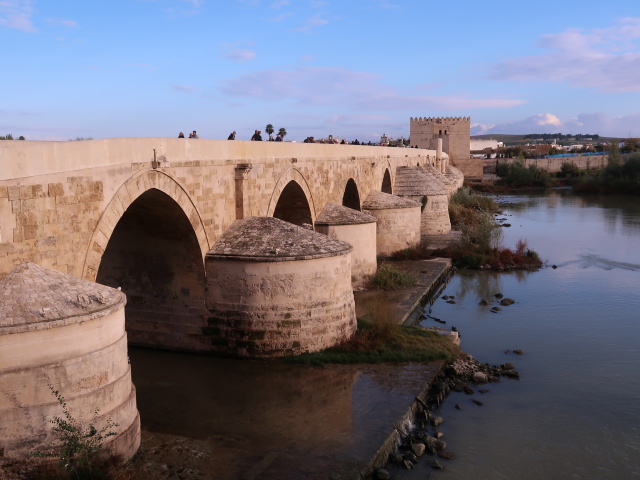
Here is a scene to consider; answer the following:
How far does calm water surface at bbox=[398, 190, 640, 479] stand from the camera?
6574mm

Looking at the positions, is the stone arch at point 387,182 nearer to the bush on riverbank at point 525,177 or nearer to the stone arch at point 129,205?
the stone arch at point 129,205

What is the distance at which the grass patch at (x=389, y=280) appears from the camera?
13.2 metres

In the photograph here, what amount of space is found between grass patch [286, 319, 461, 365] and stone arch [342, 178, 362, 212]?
22.4ft

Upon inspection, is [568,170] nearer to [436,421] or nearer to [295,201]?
[295,201]

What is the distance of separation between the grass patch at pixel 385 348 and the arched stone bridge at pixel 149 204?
195cm

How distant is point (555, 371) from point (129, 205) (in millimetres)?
6200

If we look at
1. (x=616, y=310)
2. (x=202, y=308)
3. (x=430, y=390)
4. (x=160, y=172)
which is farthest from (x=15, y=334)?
(x=616, y=310)

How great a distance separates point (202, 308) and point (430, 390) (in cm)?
334

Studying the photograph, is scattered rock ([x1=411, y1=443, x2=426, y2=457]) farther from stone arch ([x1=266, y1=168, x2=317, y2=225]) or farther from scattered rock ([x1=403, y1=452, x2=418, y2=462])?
stone arch ([x1=266, y1=168, x2=317, y2=225])

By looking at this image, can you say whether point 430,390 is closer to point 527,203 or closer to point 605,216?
point 605,216

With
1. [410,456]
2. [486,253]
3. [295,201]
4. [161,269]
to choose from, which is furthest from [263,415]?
[486,253]

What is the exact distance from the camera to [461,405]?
784 cm

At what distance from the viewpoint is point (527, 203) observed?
33969 mm

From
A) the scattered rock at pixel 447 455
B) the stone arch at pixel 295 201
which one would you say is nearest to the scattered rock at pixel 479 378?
the scattered rock at pixel 447 455
